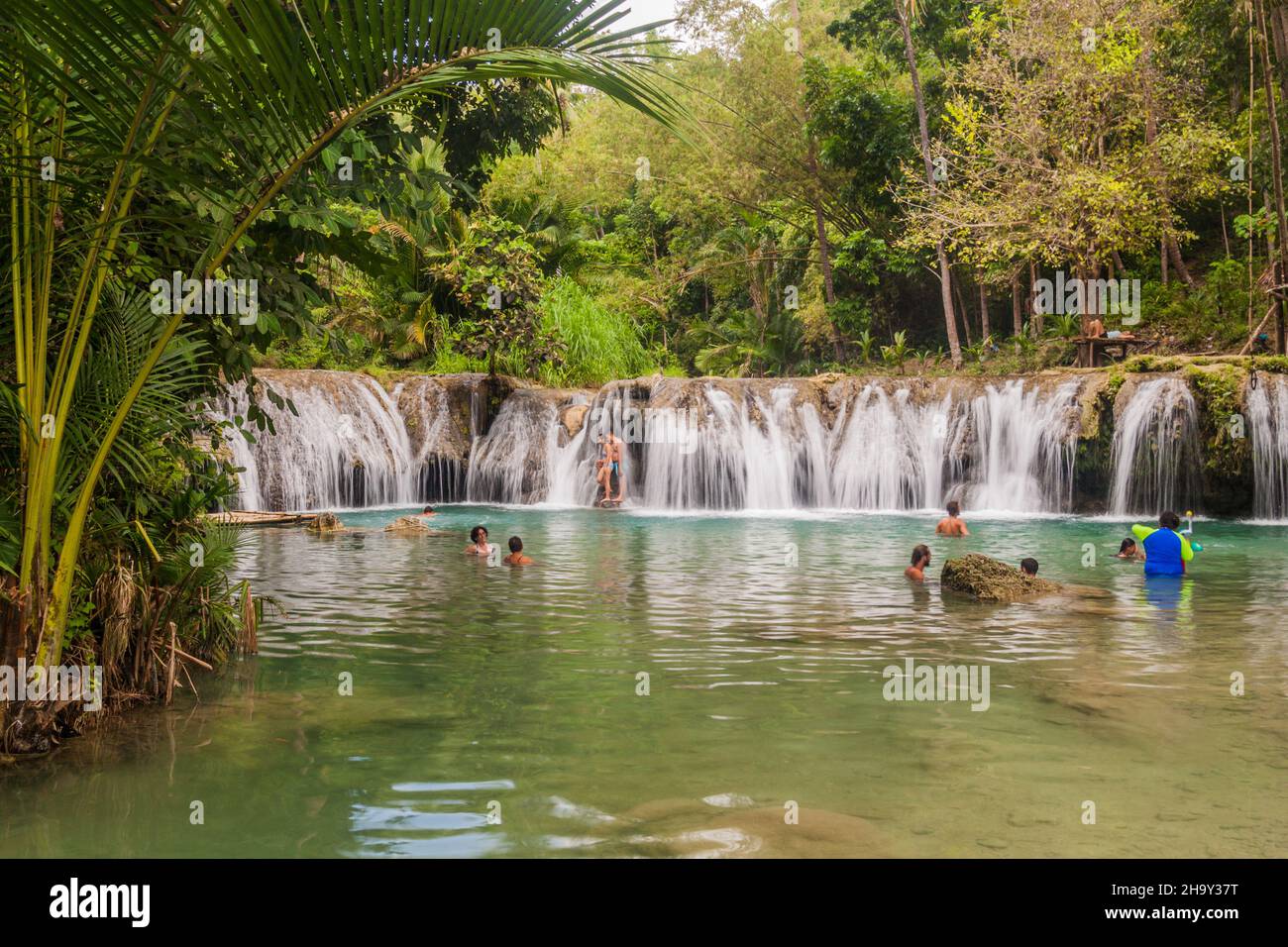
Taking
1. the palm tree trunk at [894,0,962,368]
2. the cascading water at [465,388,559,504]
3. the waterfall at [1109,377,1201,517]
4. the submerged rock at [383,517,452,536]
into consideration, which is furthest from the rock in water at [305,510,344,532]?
the palm tree trunk at [894,0,962,368]

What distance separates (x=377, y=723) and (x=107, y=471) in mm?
2033

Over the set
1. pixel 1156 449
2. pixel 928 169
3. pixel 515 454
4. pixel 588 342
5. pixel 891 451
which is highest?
pixel 928 169

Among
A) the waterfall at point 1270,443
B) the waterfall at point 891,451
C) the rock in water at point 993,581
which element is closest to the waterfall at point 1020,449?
the waterfall at point 891,451

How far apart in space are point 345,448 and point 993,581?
1603 cm

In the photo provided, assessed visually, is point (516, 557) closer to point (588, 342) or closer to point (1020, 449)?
point (1020, 449)

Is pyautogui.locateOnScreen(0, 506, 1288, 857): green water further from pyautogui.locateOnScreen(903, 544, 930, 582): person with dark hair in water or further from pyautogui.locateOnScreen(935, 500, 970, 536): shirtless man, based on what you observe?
pyautogui.locateOnScreen(935, 500, 970, 536): shirtless man

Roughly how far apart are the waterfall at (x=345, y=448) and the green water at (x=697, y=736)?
1207 centimetres

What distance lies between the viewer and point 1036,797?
16.0 feet

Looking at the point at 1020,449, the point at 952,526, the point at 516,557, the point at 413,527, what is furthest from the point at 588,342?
the point at 516,557

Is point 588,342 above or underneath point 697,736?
above

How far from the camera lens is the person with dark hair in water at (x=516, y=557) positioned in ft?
41.7

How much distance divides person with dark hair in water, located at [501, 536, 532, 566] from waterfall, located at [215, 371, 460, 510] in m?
10.00

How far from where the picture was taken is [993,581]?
10.6m
